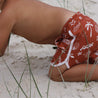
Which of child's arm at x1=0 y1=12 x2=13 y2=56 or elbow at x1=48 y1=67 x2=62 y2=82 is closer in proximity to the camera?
child's arm at x1=0 y1=12 x2=13 y2=56

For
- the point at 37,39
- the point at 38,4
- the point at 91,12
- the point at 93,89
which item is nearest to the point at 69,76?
the point at 93,89

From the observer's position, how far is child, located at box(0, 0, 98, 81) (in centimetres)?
192

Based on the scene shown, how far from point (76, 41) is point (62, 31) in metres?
0.13

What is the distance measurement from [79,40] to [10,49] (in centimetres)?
74

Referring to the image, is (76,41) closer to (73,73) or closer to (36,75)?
(73,73)

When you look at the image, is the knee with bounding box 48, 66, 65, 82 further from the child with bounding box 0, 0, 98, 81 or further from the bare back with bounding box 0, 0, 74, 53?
the bare back with bounding box 0, 0, 74, 53

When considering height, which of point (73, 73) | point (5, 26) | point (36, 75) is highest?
point (5, 26)

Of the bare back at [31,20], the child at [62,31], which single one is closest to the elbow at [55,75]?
the child at [62,31]

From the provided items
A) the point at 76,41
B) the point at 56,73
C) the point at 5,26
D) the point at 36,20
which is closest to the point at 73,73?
the point at 56,73

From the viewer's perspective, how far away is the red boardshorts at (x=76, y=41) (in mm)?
1935

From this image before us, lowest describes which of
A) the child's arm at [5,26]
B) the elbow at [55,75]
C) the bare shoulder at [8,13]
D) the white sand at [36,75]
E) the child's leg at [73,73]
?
the white sand at [36,75]

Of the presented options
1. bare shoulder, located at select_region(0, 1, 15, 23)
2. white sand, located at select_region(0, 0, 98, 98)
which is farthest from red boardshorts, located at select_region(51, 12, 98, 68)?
bare shoulder, located at select_region(0, 1, 15, 23)

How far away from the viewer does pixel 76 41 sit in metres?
1.94

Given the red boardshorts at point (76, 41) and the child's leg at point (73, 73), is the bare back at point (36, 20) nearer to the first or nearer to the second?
the red boardshorts at point (76, 41)
